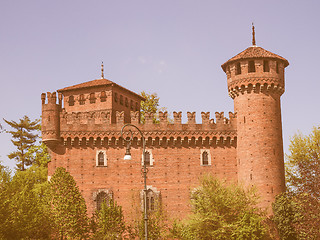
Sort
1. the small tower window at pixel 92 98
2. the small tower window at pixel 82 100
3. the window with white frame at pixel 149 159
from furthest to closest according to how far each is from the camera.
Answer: the small tower window at pixel 82 100, the small tower window at pixel 92 98, the window with white frame at pixel 149 159

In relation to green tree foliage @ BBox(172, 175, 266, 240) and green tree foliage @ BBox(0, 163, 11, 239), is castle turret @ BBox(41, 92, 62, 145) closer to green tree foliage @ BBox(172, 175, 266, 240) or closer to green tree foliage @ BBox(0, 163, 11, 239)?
green tree foliage @ BBox(0, 163, 11, 239)

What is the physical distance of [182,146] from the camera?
42531mm

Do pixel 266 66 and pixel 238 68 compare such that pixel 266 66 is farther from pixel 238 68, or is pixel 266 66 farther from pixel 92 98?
pixel 92 98

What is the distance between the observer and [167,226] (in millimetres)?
39094

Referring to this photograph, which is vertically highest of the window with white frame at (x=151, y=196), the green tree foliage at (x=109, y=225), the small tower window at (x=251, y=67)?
the small tower window at (x=251, y=67)

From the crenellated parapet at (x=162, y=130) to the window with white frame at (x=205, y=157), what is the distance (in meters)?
0.72

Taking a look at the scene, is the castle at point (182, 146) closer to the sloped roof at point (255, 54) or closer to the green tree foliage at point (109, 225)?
the sloped roof at point (255, 54)

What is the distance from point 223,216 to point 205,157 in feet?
26.2

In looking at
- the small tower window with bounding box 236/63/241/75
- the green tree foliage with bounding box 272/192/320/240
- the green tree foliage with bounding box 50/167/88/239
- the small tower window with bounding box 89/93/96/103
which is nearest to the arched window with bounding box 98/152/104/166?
the green tree foliage with bounding box 50/167/88/239

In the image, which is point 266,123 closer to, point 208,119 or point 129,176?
point 208,119

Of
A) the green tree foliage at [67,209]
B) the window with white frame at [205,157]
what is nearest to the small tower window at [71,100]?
the green tree foliage at [67,209]

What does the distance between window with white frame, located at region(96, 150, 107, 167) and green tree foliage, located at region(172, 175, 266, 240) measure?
9.12 metres

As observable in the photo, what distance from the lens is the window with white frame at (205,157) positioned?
42.2 metres

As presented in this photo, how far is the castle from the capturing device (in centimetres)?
4066
